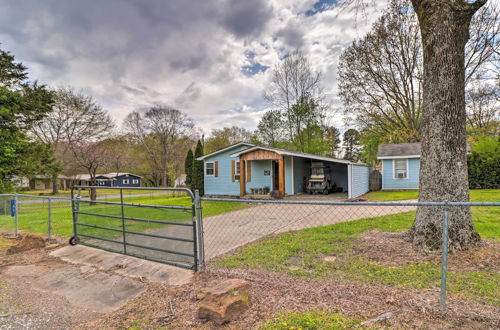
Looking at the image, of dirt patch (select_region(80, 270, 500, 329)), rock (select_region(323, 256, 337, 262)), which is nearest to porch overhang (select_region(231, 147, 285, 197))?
rock (select_region(323, 256, 337, 262))

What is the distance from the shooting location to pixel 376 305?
2402 millimetres

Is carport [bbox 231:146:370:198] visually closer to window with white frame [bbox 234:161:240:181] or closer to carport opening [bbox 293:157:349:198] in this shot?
carport opening [bbox 293:157:349:198]

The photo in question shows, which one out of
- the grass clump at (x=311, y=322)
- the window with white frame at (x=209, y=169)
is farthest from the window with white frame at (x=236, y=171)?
the grass clump at (x=311, y=322)

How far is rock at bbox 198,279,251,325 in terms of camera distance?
2.30 m

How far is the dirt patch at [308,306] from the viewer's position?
215 cm

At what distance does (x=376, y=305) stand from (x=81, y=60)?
43.4 ft

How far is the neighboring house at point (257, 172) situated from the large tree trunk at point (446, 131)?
29.5 ft

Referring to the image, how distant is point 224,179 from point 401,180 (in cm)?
1133

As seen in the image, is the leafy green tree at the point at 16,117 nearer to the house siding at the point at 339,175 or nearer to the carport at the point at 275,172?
the carport at the point at 275,172

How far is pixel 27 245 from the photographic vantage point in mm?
5238

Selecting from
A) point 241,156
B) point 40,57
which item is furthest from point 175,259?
point 40,57

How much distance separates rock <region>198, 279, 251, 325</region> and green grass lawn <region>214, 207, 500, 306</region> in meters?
1.03

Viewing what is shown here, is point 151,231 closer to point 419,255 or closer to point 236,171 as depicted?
point 419,255

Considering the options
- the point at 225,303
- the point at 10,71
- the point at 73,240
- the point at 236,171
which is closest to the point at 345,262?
the point at 225,303
